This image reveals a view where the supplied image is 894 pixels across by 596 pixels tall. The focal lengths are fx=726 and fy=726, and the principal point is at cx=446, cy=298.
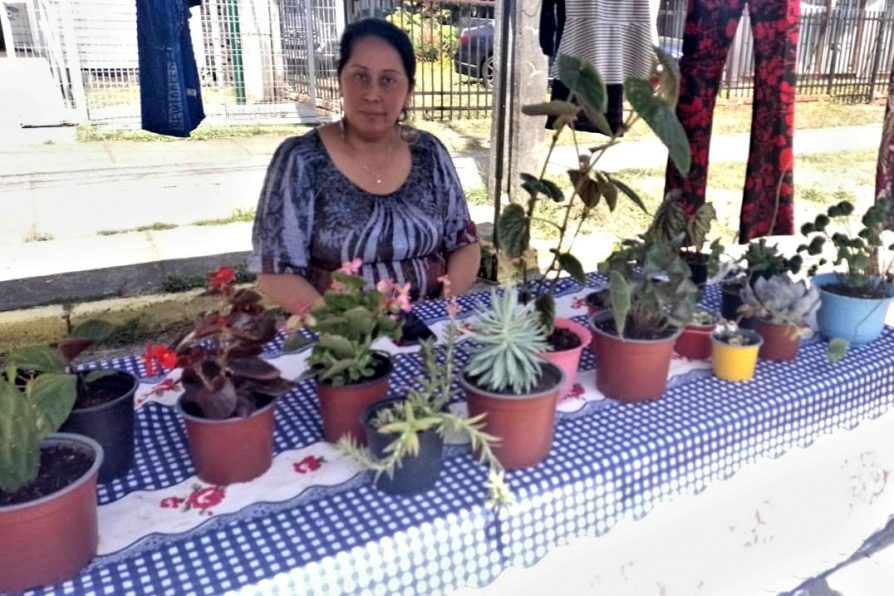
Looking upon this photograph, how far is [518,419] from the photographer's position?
1.08 metres

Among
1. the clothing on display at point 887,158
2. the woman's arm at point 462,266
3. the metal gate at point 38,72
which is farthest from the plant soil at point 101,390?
the metal gate at point 38,72

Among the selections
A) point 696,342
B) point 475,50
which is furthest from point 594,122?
point 475,50

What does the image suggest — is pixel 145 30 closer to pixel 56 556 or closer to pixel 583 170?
pixel 583 170

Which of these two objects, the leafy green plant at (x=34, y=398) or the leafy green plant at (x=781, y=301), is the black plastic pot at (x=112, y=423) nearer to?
the leafy green plant at (x=34, y=398)

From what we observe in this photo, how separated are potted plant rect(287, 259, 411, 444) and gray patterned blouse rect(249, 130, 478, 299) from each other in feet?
2.71

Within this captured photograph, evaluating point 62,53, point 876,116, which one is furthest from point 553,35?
point 876,116

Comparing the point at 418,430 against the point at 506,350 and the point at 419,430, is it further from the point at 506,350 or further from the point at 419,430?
the point at 506,350

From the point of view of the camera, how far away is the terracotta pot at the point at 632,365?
130cm

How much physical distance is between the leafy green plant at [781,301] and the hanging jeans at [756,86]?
860 mm

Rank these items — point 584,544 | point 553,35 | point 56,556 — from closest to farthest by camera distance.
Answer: point 56,556
point 584,544
point 553,35

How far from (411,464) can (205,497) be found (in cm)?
30

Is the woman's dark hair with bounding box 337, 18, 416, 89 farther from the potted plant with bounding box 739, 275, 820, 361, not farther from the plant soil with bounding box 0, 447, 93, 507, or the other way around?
the plant soil with bounding box 0, 447, 93, 507

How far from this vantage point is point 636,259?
1.55 metres

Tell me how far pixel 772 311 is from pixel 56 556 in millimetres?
1315
